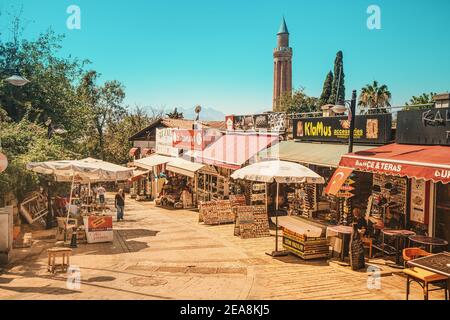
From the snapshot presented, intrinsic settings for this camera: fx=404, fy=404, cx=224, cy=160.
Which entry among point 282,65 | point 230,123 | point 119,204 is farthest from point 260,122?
point 282,65

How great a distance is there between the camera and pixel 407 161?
371 inches

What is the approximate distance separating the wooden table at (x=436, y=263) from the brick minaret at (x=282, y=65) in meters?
107

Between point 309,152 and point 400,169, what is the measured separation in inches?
225

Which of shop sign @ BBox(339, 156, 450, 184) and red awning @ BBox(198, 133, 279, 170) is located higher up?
red awning @ BBox(198, 133, 279, 170)

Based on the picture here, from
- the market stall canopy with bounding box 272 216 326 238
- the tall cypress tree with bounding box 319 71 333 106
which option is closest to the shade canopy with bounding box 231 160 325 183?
the market stall canopy with bounding box 272 216 326 238

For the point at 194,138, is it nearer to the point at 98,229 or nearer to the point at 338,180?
the point at 98,229

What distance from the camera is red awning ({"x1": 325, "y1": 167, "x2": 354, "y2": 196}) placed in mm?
10898

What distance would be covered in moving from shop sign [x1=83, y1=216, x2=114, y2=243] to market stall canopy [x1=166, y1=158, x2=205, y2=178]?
20.5 ft

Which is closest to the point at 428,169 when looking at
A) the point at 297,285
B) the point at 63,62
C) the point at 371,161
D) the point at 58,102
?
the point at 371,161

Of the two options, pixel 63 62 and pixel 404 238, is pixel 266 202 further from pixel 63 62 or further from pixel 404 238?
pixel 63 62

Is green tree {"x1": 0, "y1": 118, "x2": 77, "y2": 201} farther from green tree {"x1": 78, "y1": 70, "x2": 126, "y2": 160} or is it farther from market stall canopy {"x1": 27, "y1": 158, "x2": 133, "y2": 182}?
green tree {"x1": 78, "y1": 70, "x2": 126, "y2": 160}

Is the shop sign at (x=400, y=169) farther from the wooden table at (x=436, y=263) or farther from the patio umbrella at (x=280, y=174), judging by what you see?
the wooden table at (x=436, y=263)

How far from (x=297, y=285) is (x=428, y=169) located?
148 inches
